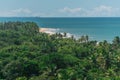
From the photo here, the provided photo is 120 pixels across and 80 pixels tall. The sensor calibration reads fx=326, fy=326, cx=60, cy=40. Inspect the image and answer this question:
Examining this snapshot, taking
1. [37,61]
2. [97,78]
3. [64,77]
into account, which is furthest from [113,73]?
[37,61]

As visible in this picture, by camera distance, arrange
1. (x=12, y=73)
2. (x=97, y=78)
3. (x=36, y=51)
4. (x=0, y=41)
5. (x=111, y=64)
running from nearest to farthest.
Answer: (x=97, y=78), (x=12, y=73), (x=111, y=64), (x=36, y=51), (x=0, y=41)

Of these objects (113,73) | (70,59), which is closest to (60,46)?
(70,59)

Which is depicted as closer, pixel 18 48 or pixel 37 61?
pixel 37 61

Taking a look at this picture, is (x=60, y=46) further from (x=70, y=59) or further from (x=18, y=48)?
(x=70, y=59)

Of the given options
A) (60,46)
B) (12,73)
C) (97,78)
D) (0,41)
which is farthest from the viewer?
(0,41)

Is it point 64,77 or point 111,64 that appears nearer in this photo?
point 64,77

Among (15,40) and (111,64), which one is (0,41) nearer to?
(15,40)

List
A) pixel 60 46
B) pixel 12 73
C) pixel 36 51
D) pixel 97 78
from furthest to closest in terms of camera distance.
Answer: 1. pixel 60 46
2. pixel 36 51
3. pixel 12 73
4. pixel 97 78

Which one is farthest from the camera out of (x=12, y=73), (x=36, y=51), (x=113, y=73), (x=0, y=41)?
(x=0, y=41)
